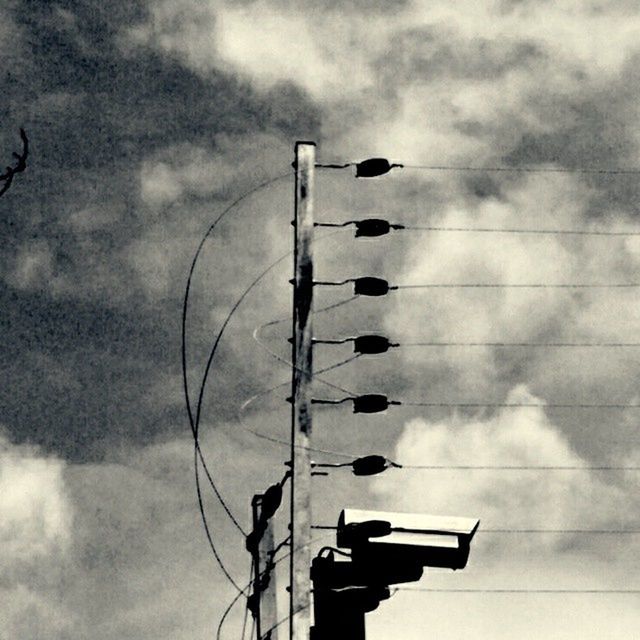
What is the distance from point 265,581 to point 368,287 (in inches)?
153

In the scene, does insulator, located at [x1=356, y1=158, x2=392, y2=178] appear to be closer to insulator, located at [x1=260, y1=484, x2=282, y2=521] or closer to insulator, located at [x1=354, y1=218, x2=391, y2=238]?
insulator, located at [x1=354, y1=218, x2=391, y2=238]

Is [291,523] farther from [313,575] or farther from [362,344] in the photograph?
[362,344]

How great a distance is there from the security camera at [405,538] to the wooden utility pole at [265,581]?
6.67ft

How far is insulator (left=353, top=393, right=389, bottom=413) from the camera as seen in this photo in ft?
39.4

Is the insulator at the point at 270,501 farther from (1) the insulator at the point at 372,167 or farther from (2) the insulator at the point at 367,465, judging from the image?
(1) the insulator at the point at 372,167

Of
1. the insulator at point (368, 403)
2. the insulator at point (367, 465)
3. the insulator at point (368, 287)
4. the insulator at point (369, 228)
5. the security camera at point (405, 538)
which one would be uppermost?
the insulator at point (369, 228)

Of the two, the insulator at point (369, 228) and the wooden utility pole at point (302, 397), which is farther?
the insulator at point (369, 228)

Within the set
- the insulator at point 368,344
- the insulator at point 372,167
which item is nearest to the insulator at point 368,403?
the insulator at point 368,344

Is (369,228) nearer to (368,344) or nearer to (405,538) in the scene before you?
(368,344)

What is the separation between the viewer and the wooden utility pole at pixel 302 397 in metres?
10.6

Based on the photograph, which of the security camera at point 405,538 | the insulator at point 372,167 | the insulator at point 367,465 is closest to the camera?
the security camera at point 405,538

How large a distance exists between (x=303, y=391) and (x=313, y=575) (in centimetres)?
196

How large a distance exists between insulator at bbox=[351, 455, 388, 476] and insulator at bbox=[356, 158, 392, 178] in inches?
133

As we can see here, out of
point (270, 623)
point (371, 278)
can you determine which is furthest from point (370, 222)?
point (270, 623)
